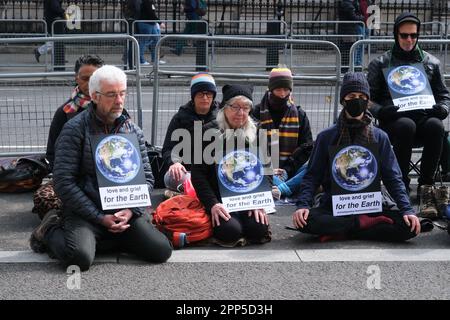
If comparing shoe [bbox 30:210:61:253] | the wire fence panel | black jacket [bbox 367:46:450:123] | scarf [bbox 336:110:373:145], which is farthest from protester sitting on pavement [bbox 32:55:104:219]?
the wire fence panel

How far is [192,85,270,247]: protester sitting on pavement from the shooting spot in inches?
234

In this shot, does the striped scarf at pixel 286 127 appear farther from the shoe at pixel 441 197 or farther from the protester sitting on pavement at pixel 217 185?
the shoe at pixel 441 197

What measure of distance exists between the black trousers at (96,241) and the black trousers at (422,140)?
2.45 metres

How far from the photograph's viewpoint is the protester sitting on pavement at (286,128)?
7277 millimetres

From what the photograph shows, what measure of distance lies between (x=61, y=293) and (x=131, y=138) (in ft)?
4.26

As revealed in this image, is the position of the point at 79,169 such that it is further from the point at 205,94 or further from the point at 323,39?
the point at 323,39

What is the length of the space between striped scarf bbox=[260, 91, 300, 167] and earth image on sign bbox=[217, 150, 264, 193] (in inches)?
45.1

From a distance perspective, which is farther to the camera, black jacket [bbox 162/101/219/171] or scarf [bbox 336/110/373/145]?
black jacket [bbox 162/101/219/171]

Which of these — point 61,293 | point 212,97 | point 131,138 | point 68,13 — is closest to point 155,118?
point 212,97

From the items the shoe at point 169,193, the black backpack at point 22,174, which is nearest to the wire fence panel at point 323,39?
the shoe at point 169,193

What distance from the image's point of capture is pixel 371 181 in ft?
20.1

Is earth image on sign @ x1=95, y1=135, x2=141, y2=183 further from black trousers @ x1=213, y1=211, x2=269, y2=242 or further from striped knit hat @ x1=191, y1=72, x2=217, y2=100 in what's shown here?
striped knit hat @ x1=191, y1=72, x2=217, y2=100

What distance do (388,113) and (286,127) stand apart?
869 mm
